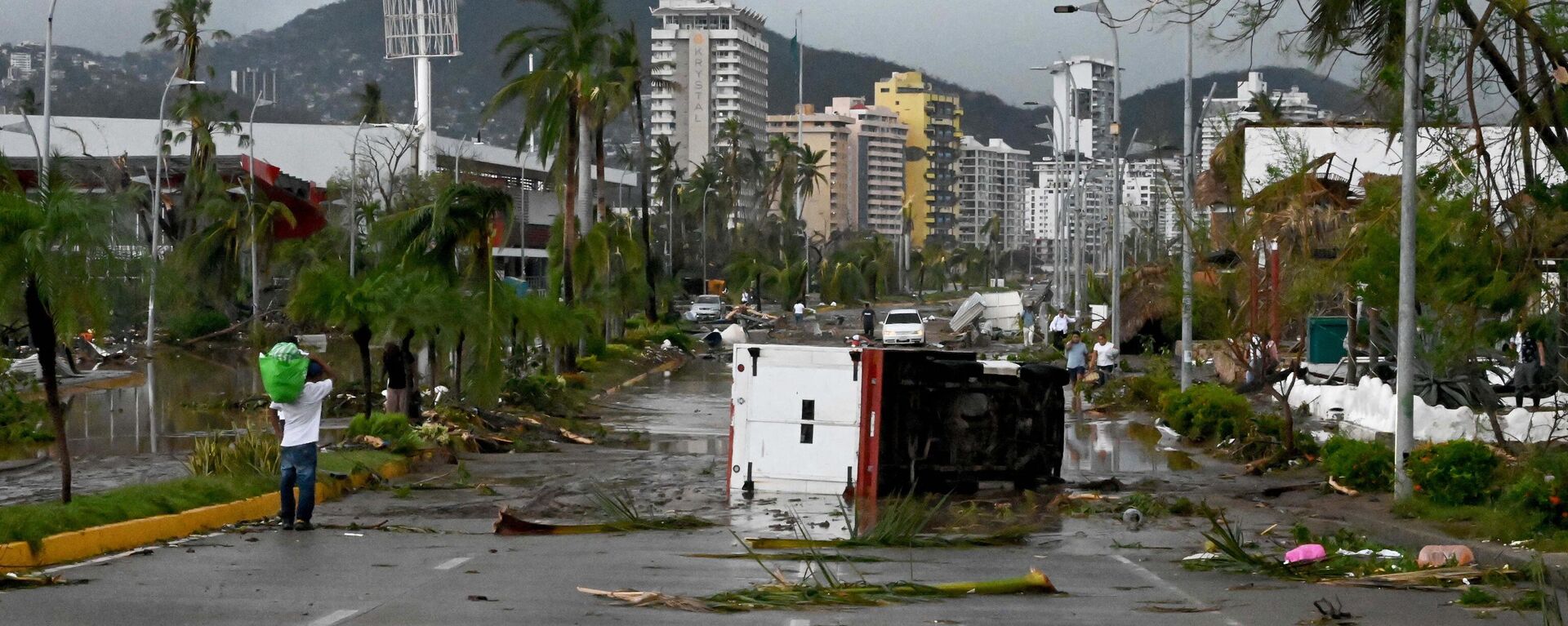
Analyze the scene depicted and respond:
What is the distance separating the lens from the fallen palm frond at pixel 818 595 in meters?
10.2

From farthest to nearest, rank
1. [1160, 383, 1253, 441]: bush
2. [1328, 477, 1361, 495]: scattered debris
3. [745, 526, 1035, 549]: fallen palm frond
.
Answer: [1160, 383, 1253, 441]: bush, [1328, 477, 1361, 495]: scattered debris, [745, 526, 1035, 549]: fallen palm frond

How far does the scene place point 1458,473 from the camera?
51.1 ft

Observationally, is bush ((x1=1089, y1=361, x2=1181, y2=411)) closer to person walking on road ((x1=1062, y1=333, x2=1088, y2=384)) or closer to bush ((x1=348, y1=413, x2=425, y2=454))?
person walking on road ((x1=1062, y1=333, x2=1088, y2=384))

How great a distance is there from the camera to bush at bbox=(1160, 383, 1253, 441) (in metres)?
24.6

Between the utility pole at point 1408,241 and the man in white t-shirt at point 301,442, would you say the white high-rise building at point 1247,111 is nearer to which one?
the utility pole at point 1408,241

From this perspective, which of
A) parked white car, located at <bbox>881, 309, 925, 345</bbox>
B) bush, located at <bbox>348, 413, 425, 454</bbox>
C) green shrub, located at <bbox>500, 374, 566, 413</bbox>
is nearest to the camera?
bush, located at <bbox>348, 413, 425, 454</bbox>

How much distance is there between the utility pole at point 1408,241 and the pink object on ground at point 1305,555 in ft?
→ 14.1

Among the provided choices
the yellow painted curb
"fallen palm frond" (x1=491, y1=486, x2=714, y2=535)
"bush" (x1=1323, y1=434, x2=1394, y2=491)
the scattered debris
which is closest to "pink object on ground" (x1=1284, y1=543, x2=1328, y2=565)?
"fallen palm frond" (x1=491, y1=486, x2=714, y2=535)

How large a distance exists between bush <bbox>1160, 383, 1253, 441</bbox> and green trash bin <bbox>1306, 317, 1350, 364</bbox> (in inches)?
406

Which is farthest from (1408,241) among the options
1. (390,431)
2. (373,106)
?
(373,106)

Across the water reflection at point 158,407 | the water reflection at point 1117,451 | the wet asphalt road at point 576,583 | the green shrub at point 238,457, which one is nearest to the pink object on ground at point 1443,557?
the wet asphalt road at point 576,583

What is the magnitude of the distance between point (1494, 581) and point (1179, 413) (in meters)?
14.6

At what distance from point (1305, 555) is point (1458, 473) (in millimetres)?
4123

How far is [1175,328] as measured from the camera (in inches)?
1877
